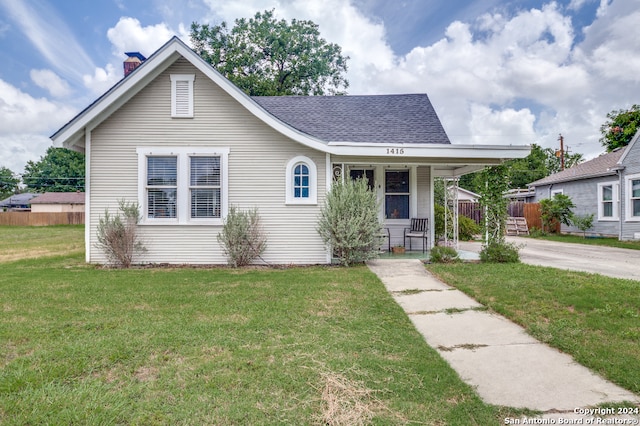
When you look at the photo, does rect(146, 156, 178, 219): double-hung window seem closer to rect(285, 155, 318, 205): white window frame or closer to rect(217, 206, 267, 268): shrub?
rect(217, 206, 267, 268): shrub

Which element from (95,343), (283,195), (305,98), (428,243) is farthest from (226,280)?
(305,98)

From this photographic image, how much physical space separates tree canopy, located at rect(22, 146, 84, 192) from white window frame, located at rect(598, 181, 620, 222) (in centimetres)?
5467

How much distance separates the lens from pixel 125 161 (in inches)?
327

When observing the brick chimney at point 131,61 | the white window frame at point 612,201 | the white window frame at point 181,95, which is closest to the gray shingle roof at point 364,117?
the white window frame at point 181,95

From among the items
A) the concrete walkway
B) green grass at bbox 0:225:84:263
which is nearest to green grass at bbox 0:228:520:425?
the concrete walkway

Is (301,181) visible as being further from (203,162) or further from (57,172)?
(57,172)

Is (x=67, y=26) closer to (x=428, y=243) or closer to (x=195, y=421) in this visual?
(x=428, y=243)

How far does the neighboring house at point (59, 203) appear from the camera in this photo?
41.5 metres

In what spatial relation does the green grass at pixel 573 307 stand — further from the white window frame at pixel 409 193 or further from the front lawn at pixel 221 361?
the white window frame at pixel 409 193

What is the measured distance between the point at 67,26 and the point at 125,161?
804cm

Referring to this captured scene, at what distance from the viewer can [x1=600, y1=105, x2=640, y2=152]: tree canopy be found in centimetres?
2230

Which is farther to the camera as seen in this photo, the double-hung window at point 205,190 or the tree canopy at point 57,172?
the tree canopy at point 57,172

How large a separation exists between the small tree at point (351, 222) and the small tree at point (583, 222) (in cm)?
1290

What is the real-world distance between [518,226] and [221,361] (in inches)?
756
